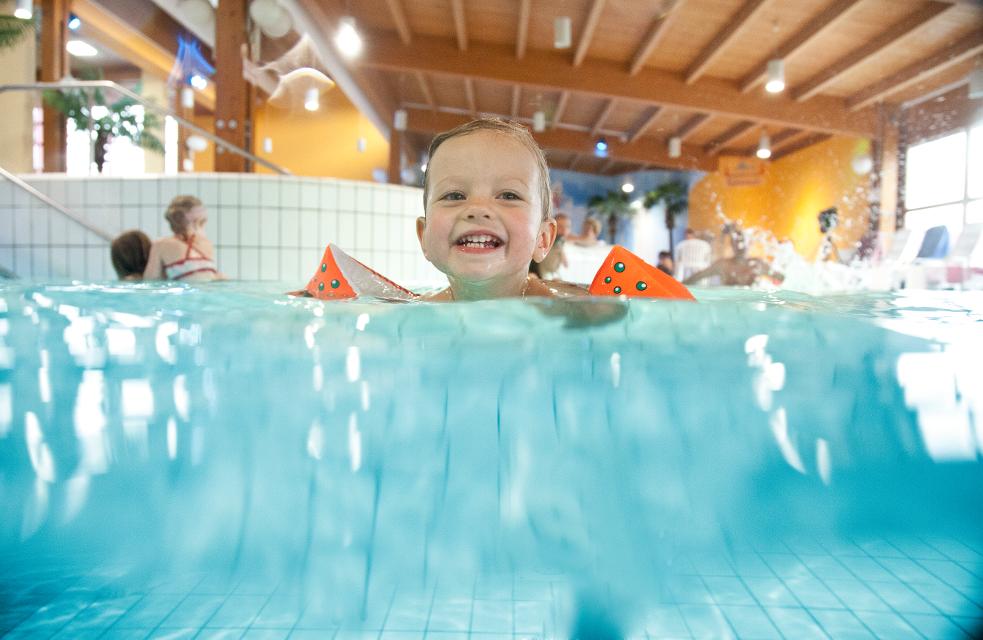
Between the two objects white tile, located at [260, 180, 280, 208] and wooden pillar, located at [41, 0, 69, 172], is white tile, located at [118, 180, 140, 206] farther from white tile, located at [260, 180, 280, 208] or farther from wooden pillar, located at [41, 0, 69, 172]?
wooden pillar, located at [41, 0, 69, 172]

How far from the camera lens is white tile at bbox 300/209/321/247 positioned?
4984 millimetres

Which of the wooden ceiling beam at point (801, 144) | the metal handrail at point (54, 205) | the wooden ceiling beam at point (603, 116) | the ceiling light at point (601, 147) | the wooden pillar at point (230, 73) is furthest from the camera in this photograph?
Result: the ceiling light at point (601, 147)

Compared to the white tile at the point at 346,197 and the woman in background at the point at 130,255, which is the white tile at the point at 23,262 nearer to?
the woman in background at the point at 130,255

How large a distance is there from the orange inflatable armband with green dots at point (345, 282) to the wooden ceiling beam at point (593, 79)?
21.5 feet

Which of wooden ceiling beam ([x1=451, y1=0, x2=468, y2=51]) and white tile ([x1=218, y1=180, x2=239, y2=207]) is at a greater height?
wooden ceiling beam ([x1=451, y1=0, x2=468, y2=51])

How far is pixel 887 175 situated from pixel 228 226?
948 cm

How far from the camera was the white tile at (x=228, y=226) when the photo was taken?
4.89 m

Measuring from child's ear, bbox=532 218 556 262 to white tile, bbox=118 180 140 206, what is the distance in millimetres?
4297

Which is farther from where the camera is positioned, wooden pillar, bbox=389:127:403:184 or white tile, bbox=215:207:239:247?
wooden pillar, bbox=389:127:403:184

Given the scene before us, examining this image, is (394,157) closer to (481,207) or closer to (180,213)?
(180,213)

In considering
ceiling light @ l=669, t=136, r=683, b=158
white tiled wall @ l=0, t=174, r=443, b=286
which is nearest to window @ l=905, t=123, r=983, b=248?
ceiling light @ l=669, t=136, r=683, b=158

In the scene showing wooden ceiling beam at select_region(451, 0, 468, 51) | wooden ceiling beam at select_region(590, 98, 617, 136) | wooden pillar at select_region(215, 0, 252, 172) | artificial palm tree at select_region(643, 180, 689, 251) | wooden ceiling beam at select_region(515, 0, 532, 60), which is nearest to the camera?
wooden pillar at select_region(215, 0, 252, 172)

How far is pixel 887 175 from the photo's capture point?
9922mm

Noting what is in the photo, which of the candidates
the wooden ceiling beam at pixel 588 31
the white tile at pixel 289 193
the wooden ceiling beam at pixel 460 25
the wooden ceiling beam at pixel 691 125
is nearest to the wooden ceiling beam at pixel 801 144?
the wooden ceiling beam at pixel 691 125
